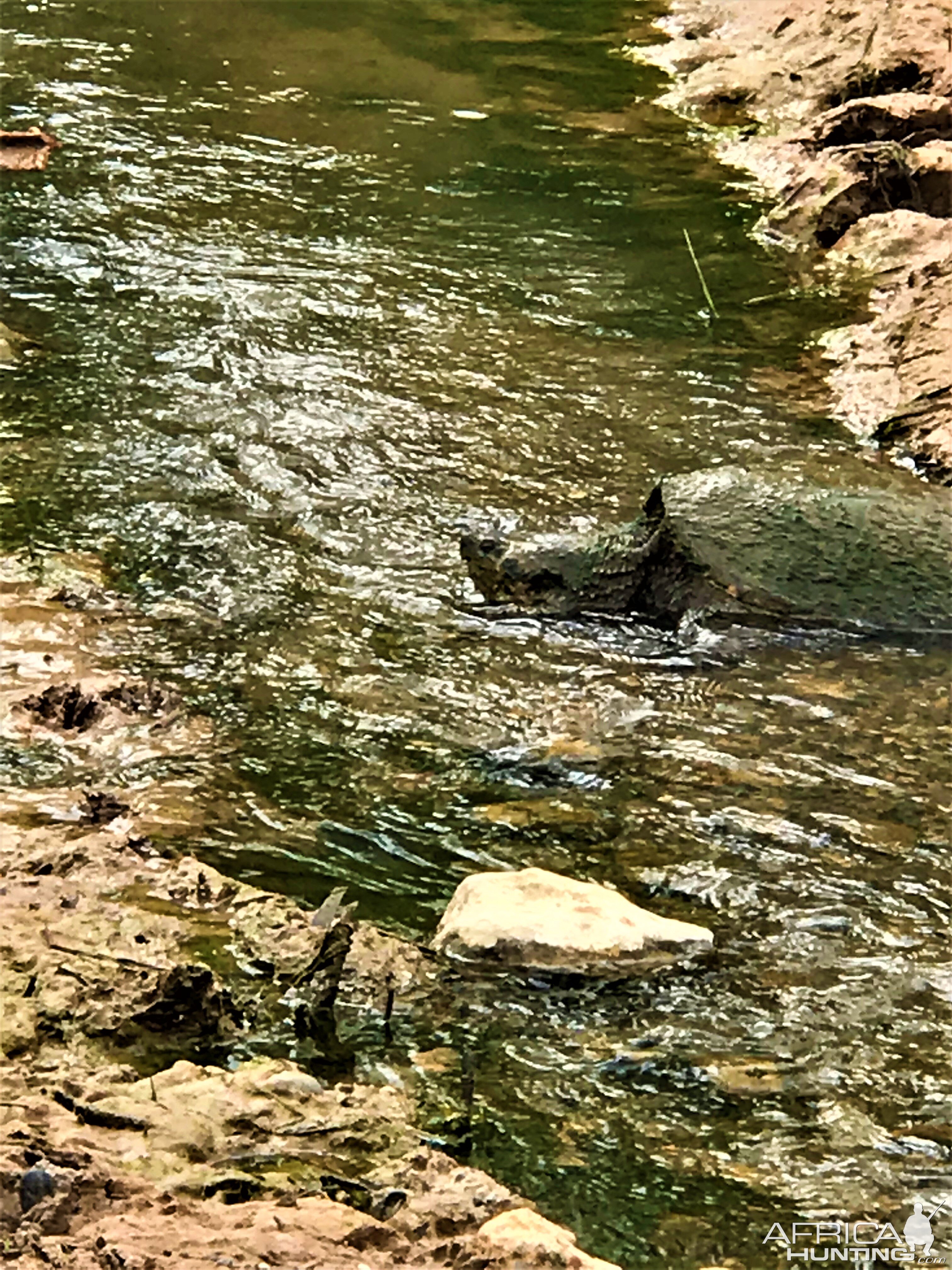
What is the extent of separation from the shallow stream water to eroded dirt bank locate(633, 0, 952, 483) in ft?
0.90

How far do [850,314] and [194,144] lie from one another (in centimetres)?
354

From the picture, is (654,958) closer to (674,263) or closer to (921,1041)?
(921,1041)

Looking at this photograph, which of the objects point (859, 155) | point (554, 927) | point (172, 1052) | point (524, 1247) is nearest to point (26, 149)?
point (859, 155)

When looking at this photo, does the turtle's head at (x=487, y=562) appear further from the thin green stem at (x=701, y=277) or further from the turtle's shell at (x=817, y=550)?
the thin green stem at (x=701, y=277)

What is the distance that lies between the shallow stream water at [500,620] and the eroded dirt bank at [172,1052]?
0.11 meters

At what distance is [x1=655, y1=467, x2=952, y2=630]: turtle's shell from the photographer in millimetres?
4707

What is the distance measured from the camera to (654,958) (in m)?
3.27

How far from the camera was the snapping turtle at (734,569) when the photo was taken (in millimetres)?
4707

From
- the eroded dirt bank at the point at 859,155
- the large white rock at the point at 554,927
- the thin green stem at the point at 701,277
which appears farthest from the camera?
the thin green stem at the point at 701,277

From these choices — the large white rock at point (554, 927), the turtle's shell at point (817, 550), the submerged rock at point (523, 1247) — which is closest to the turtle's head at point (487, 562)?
the turtle's shell at point (817, 550)

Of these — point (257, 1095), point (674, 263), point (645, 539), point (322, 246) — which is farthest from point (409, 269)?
point (257, 1095)

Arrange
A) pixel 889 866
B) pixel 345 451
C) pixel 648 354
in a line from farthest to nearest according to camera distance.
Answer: pixel 648 354 < pixel 345 451 < pixel 889 866

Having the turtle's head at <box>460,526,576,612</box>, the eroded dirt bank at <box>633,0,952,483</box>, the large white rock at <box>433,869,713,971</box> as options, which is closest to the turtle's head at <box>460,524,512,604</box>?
the turtle's head at <box>460,526,576,612</box>

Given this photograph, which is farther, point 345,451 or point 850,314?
point 850,314
